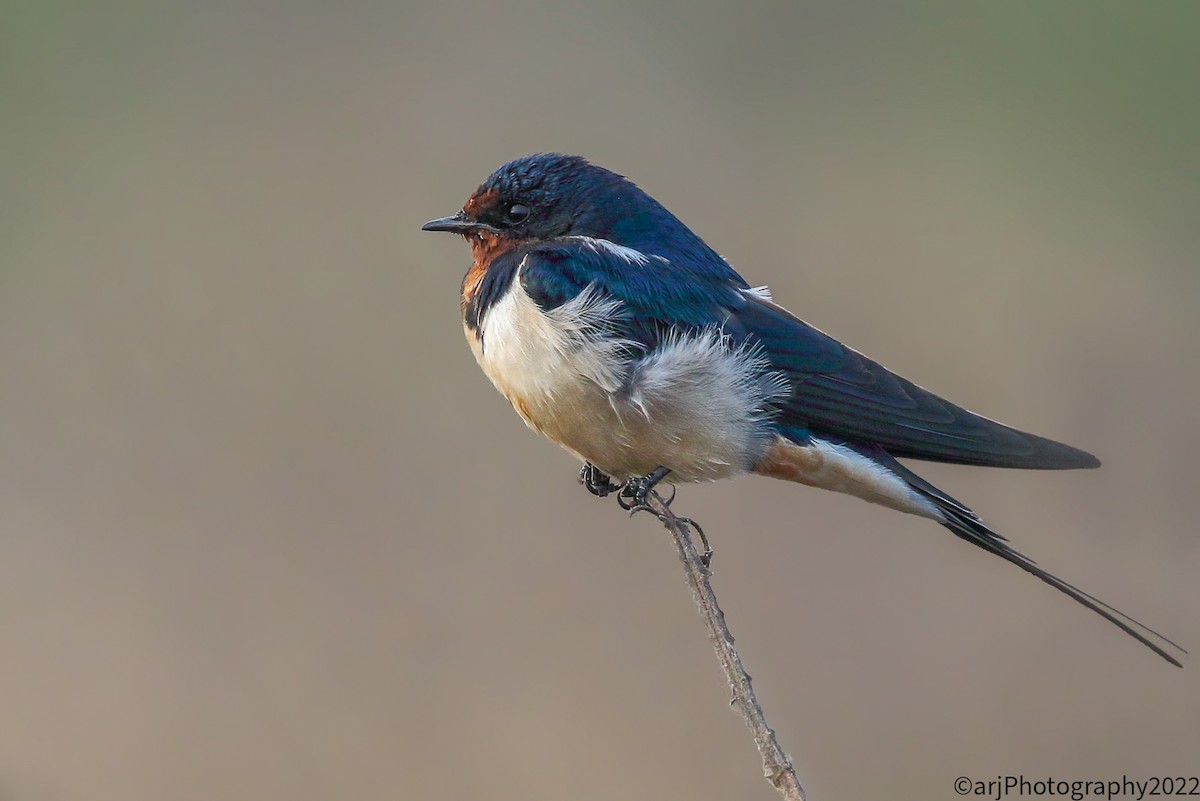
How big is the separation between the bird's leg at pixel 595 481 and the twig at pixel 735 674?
1.53 feet

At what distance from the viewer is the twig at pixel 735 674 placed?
162 centimetres

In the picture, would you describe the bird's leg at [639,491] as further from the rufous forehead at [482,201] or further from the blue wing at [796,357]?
the rufous forehead at [482,201]

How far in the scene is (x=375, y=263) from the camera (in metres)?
4.25

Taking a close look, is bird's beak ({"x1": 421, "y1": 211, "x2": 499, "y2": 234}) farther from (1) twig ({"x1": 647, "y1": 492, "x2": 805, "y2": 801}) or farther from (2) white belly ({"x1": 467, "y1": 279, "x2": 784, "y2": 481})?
(1) twig ({"x1": 647, "y1": 492, "x2": 805, "y2": 801})

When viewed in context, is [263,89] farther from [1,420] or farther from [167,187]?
[1,420]

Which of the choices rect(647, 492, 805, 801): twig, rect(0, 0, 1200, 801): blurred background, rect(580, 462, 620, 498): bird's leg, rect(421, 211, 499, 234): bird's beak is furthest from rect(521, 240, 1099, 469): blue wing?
rect(0, 0, 1200, 801): blurred background

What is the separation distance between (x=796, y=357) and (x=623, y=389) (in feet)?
1.28

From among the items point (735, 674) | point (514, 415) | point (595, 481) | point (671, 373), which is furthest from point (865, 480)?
point (514, 415)

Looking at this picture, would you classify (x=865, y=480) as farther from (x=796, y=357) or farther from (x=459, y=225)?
(x=459, y=225)

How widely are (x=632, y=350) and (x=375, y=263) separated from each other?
2027 mm

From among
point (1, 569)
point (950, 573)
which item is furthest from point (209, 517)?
point (950, 573)

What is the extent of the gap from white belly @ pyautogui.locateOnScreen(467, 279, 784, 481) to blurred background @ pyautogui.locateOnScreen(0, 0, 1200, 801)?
38.5 inches

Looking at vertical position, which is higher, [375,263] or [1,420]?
[375,263]

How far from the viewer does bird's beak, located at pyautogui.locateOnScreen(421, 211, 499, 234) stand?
8.75ft
